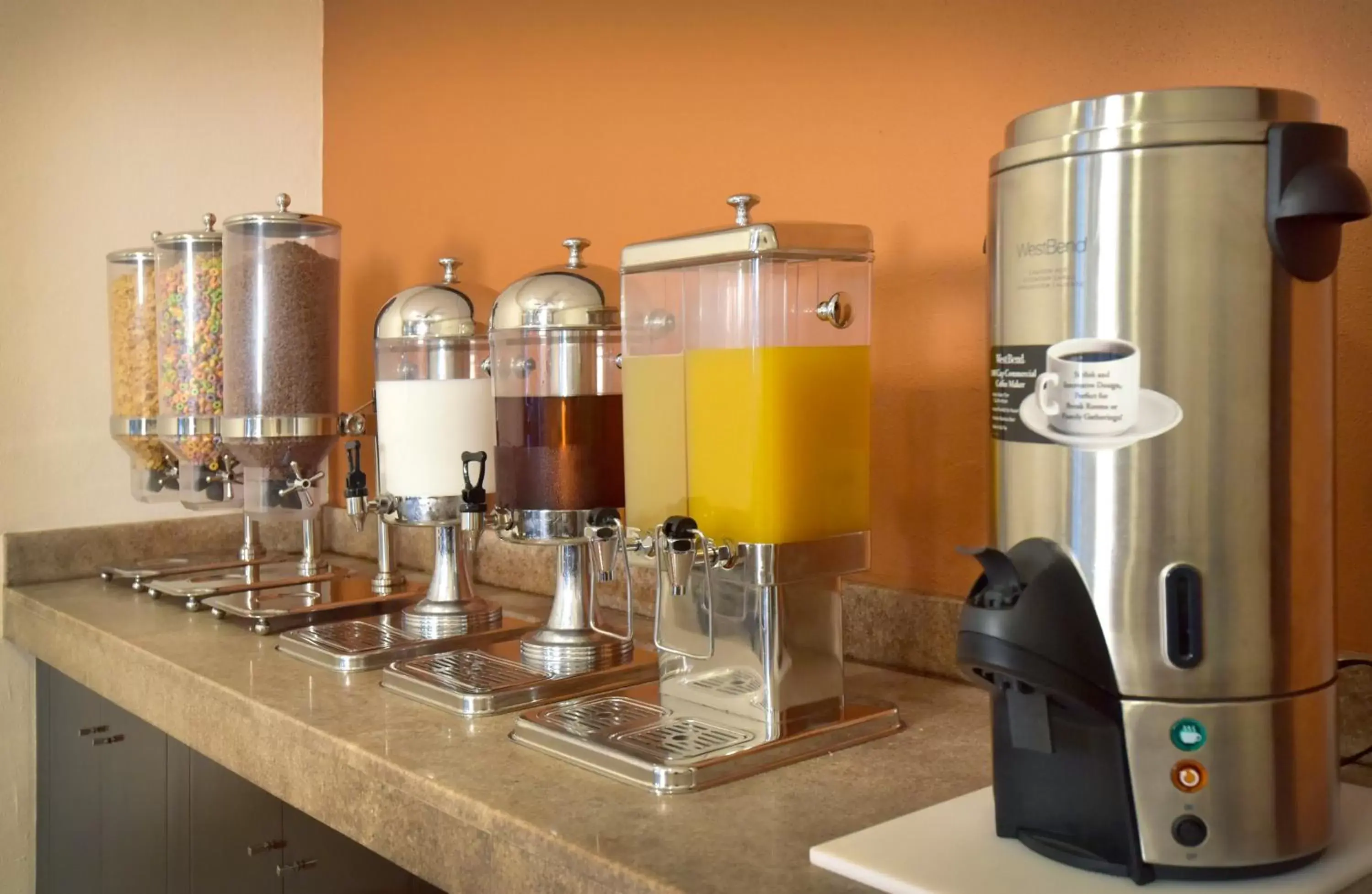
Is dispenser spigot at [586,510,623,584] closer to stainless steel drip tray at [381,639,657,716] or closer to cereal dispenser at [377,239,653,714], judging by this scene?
cereal dispenser at [377,239,653,714]

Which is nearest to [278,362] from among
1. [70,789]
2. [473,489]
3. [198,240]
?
[198,240]

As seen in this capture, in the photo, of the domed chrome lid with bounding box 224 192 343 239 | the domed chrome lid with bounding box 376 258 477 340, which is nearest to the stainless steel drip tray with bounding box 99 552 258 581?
the domed chrome lid with bounding box 224 192 343 239

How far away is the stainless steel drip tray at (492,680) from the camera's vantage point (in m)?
1.27

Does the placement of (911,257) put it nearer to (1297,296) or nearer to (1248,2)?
(1248,2)

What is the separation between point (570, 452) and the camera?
4.49 feet

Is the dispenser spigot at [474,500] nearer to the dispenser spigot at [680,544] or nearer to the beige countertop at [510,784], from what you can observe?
the beige countertop at [510,784]

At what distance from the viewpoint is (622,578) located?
1779 millimetres

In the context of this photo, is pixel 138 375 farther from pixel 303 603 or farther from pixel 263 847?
pixel 263 847

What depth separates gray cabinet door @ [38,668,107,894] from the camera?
2.04 metres

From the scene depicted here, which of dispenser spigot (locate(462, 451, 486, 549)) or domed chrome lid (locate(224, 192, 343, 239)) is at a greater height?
domed chrome lid (locate(224, 192, 343, 239))

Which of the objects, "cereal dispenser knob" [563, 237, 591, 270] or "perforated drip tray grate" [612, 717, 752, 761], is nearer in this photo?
"perforated drip tray grate" [612, 717, 752, 761]

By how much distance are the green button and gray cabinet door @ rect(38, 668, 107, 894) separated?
1.77 meters

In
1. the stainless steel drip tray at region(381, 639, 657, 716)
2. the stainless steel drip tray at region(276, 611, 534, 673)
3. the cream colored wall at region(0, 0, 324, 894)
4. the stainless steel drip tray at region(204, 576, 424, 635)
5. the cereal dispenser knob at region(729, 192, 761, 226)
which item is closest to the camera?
the cereal dispenser knob at region(729, 192, 761, 226)

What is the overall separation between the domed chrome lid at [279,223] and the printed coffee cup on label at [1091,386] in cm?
134
